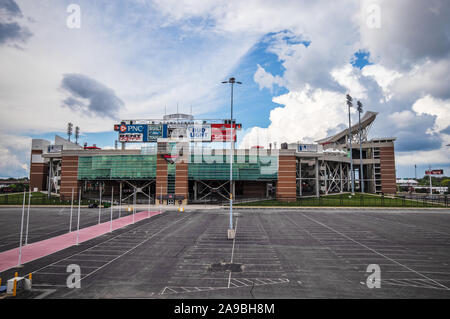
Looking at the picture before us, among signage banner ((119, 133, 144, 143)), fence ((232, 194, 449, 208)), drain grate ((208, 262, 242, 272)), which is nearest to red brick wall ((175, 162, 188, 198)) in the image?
signage banner ((119, 133, 144, 143))

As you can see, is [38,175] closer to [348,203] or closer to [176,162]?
[176,162]

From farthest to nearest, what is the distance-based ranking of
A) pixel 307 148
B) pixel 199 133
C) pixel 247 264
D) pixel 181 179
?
pixel 307 148 < pixel 199 133 < pixel 181 179 < pixel 247 264

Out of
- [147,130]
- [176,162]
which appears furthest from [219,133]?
[147,130]

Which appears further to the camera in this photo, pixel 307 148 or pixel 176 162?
pixel 307 148

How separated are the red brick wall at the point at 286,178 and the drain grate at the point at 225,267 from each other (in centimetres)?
4161

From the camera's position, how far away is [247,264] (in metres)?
13.5

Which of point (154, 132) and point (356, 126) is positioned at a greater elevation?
point (356, 126)

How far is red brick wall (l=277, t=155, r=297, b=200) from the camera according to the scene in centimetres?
5344

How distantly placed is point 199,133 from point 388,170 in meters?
63.2

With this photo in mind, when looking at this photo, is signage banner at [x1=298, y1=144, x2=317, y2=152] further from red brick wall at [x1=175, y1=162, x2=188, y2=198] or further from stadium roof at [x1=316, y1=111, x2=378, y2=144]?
stadium roof at [x1=316, y1=111, x2=378, y2=144]

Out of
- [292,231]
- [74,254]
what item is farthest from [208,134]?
[74,254]

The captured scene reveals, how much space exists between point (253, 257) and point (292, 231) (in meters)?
9.43

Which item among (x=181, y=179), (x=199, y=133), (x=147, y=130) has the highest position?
(x=147, y=130)

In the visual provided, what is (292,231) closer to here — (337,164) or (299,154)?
(299,154)
